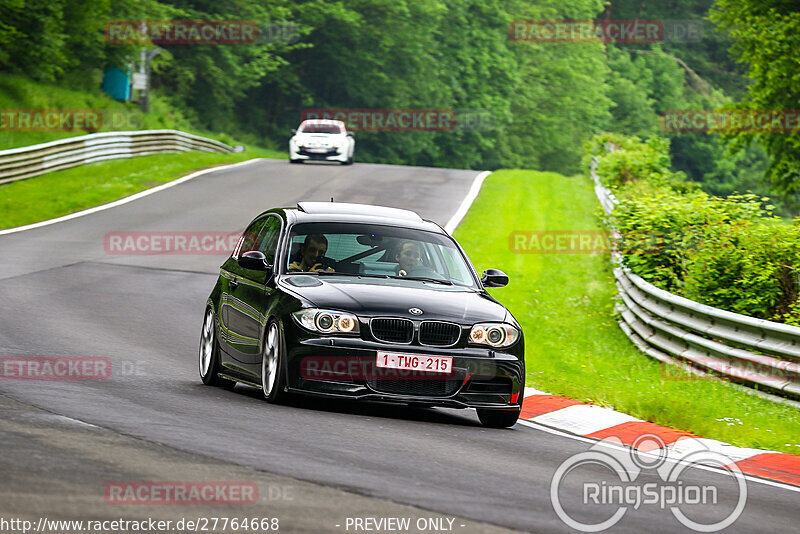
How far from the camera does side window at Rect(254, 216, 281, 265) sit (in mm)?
10398

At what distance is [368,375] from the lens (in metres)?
8.97

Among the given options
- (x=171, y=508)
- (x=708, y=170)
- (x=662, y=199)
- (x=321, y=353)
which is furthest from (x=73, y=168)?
(x=708, y=170)

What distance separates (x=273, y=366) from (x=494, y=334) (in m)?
1.69

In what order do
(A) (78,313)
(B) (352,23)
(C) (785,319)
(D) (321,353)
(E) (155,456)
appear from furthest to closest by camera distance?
(B) (352,23) < (A) (78,313) < (C) (785,319) < (D) (321,353) < (E) (155,456)

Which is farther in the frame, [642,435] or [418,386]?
[642,435]

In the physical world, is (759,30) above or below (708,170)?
above

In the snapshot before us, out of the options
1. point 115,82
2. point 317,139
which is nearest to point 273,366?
point 317,139

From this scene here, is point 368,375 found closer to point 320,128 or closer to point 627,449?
point 627,449

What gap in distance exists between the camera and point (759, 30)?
38938 mm

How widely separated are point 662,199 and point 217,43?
42.3 meters

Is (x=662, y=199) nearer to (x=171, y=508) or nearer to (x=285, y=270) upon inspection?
(x=285, y=270)

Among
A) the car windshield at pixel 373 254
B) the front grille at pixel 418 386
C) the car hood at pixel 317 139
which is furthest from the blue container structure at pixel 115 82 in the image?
the front grille at pixel 418 386

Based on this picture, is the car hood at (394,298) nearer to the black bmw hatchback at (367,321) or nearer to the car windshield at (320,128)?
the black bmw hatchback at (367,321)

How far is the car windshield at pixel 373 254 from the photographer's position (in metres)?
10.1
